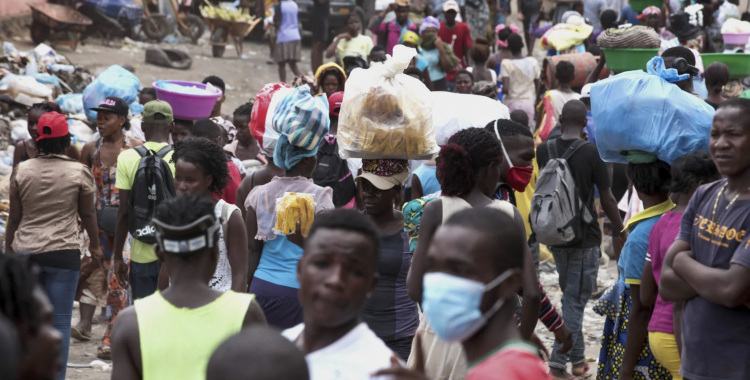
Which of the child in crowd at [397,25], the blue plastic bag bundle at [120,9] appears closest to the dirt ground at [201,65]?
the blue plastic bag bundle at [120,9]

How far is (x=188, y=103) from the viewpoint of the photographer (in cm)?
745

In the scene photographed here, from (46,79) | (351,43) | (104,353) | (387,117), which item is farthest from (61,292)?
(351,43)

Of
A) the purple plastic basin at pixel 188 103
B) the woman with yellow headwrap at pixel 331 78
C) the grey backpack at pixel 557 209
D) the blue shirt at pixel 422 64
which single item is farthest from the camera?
the blue shirt at pixel 422 64

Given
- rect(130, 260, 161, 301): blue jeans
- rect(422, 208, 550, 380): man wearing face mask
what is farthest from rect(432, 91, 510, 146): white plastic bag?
rect(422, 208, 550, 380): man wearing face mask

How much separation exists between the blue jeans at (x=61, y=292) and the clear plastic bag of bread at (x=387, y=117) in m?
2.21

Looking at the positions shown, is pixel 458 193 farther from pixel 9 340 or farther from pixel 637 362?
pixel 9 340

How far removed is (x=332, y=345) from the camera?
2.47 meters

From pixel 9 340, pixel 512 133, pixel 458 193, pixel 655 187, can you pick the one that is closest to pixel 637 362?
pixel 655 187

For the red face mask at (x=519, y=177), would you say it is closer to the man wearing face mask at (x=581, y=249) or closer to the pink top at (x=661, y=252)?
the pink top at (x=661, y=252)

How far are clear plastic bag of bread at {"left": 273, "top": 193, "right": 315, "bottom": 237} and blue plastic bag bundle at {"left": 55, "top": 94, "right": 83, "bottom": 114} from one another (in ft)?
29.5

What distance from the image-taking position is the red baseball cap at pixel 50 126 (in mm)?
5637

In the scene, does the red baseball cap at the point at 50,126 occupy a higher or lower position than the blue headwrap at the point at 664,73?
lower

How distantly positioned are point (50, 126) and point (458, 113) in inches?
114

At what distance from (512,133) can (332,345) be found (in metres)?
2.97
